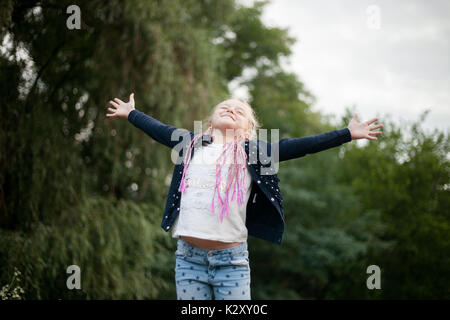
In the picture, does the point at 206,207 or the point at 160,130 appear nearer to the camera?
the point at 206,207

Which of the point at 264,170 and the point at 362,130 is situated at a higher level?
the point at 362,130

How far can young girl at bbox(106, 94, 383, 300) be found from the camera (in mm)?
1976

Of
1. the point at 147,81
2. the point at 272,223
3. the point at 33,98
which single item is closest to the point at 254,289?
the point at 147,81

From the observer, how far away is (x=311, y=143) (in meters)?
2.00

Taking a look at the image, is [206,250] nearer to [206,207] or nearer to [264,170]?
[206,207]

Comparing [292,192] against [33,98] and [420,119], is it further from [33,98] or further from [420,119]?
[33,98]

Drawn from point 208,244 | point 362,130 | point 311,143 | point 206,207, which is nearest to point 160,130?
point 206,207

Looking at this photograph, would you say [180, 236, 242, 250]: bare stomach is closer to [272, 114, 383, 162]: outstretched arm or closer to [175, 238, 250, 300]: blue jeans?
[175, 238, 250, 300]: blue jeans

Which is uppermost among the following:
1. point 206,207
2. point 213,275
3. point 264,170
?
point 264,170

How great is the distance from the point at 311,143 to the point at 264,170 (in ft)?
0.92

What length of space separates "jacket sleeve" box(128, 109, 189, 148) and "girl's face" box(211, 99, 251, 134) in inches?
7.5

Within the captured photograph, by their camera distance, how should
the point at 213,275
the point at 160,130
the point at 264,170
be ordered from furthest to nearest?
the point at 160,130 < the point at 264,170 < the point at 213,275

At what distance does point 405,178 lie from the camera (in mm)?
12492

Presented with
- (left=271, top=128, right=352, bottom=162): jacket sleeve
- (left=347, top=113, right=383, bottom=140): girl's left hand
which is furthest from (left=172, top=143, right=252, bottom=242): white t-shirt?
(left=347, top=113, right=383, bottom=140): girl's left hand
